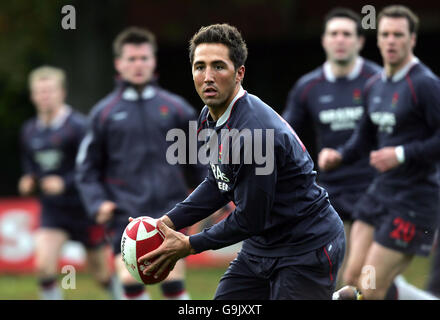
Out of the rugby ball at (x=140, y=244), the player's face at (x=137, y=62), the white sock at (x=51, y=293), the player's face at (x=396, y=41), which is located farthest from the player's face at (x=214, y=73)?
the white sock at (x=51, y=293)

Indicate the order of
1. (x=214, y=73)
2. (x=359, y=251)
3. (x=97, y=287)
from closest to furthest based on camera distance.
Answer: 1. (x=214, y=73)
2. (x=359, y=251)
3. (x=97, y=287)

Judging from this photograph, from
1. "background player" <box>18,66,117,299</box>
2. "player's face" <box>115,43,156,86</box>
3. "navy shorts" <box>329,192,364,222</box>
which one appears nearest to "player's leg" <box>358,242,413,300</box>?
"navy shorts" <box>329,192,364,222</box>

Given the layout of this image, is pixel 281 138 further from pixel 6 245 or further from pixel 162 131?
pixel 6 245

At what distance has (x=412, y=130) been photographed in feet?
21.7

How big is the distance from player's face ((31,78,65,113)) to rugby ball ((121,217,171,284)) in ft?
16.8

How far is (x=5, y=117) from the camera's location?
61.7ft

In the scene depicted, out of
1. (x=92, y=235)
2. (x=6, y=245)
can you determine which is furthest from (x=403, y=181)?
(x=6, y=245)

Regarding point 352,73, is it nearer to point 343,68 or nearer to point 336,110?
point 343,68

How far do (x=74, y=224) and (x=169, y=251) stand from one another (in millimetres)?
4985

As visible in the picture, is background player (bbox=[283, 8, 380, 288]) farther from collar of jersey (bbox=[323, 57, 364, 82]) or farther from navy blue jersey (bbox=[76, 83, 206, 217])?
navy blue jersey (bbox=[76, 83, 206, 217])

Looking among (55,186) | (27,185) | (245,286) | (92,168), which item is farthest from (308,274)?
(27,185)

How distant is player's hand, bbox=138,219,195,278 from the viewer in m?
4.71

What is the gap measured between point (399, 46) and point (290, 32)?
8659mm

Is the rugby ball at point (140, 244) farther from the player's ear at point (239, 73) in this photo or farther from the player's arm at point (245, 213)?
the player's ear at point (239, 73)
